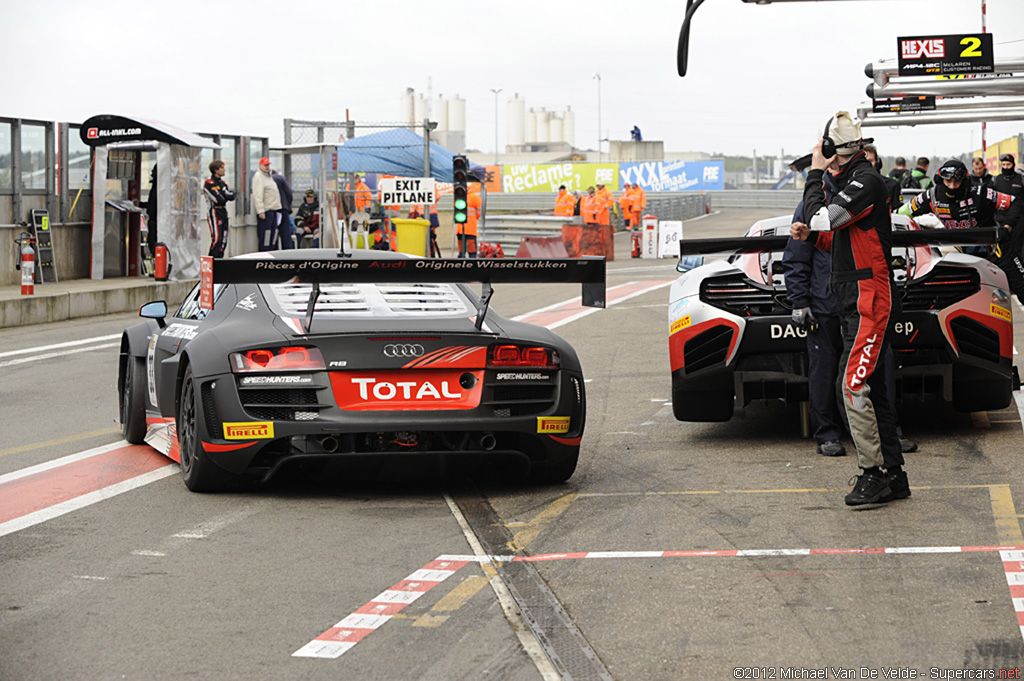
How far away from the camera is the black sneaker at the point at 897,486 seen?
20.8ft

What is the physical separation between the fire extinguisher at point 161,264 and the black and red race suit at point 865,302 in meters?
16.2

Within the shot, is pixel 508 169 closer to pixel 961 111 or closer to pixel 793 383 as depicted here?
pixel 961 111

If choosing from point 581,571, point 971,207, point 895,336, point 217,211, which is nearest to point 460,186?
point 217,211

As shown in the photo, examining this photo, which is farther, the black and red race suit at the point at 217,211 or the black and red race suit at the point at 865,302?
the black and red race suit at the point at 217,211

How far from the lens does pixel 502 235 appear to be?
41438 millimetres

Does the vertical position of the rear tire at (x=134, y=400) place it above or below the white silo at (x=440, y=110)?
below

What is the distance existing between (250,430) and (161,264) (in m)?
15.7

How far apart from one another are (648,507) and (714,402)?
1986 mm

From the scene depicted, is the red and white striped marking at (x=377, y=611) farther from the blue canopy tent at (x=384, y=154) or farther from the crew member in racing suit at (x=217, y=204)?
the blue canopy tent at (x=384, y=154)

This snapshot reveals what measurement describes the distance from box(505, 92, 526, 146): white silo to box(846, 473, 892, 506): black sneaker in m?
149

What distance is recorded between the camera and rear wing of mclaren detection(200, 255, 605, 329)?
20.9 feet

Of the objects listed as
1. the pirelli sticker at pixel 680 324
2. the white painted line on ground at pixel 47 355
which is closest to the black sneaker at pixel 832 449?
the pirelli sticker at pixel 680 324

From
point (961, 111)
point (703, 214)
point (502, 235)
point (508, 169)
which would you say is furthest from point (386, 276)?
point (508, 169)

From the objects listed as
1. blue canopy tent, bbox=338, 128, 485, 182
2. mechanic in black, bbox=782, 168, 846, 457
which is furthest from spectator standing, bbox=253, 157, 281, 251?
mechanic in black, bbox=782, 168, 846, 457
